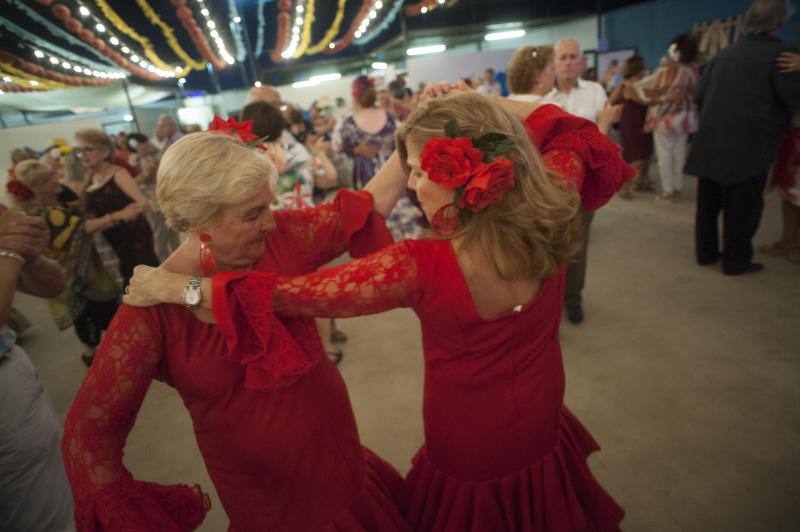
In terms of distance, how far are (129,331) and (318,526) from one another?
0.72 meters

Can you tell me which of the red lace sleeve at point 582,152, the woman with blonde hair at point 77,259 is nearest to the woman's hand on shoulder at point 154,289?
the red lace sleeve at point 582,152

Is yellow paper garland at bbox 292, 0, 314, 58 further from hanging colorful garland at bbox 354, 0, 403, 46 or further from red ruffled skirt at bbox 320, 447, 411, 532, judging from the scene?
red ruffled skirt at bbox 320, 447, 411, 532

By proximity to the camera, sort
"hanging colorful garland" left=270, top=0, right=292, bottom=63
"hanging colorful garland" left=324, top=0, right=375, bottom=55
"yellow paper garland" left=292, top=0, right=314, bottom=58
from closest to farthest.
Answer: "hanging colorful garland" left=270, top=0, right=292, bottom=63
"hanging colorful garland" left=324, top=0, right=375, bottom=55
"yellow paper garland" left=292, top=0, right=314, bottom=58

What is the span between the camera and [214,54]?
10484 mm

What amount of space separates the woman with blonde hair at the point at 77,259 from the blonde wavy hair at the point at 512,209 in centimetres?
294

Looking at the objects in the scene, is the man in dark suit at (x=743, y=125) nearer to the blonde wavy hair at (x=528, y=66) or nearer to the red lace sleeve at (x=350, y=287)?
the blonde wavy hair at (x=528, y=66)

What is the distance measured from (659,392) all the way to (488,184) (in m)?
2.21

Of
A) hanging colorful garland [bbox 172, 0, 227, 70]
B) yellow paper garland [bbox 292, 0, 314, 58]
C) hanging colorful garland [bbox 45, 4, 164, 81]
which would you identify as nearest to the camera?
hanging colorful garland [bbox 45, 4, 164, 81]

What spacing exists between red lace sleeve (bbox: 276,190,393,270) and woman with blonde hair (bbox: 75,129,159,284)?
2.76m

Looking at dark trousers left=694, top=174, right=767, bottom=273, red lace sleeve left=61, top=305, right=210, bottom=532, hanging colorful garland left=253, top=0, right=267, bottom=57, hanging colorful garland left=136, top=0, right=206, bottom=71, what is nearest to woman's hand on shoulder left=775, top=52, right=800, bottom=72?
dark trousers left=694, top=174, right=767, bottom=273

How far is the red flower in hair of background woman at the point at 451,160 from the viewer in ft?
3.05

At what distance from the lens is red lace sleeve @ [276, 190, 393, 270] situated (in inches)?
52.4

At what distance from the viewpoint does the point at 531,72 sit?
2.69 meters

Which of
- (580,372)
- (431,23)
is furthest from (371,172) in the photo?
(431,23)
